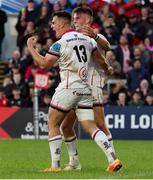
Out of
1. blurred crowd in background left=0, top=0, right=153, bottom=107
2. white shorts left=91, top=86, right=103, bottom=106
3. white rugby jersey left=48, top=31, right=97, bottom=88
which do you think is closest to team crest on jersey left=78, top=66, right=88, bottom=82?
white rugby jersey left=48, top=31, right=97, bottom=88

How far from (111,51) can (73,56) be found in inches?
500

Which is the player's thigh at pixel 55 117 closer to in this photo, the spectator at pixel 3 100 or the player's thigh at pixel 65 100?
the player's thigh at pixel 65 100

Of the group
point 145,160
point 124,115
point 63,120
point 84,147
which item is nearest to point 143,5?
point 124,115

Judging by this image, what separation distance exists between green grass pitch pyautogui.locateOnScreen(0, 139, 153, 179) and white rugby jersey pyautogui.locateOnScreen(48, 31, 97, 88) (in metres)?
1.31

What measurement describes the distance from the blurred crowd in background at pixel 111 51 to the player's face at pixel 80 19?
10667 mm

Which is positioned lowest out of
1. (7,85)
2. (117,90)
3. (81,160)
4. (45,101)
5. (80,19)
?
(81,160)

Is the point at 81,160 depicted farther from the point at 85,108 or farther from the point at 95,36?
the point at 95,36

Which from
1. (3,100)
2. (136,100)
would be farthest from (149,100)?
(3,100)

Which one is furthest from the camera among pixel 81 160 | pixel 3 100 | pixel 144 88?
pixel 3 100

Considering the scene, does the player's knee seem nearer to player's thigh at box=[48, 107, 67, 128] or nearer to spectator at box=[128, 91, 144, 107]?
player's thigh at box=[48, 107, 67, 128]

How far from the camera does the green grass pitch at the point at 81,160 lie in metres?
12.1

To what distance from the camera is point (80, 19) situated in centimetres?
1288

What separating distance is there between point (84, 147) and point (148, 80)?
21.1ft

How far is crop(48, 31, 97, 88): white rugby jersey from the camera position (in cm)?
1258
